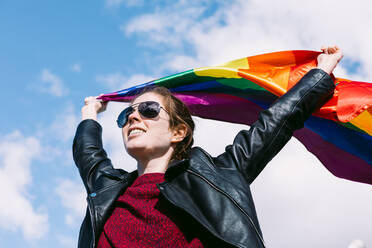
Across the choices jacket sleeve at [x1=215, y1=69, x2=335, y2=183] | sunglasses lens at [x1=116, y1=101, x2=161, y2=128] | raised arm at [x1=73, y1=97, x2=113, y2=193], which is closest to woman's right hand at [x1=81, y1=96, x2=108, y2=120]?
raised arm at [x1=73, y1=97, x2=113, y2=193]

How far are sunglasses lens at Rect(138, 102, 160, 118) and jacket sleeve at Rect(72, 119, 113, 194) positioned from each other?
2.02 ft

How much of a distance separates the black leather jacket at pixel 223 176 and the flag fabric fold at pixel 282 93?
Answer: 29.7 inches

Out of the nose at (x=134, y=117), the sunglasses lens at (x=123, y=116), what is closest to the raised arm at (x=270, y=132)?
the nose at (x=134, y=117)

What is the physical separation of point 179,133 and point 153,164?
42 cm

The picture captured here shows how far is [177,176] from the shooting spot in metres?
3.56

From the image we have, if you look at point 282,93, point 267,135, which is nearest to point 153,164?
point 267,135

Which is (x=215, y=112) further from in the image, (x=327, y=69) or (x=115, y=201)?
(x=115, y=201)

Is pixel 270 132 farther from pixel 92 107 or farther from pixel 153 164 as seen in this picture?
pixel 92 107

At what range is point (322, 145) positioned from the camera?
5.50 meters

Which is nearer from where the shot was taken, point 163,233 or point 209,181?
point 163,233

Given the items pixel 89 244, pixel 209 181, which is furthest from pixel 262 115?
pixel 89 244

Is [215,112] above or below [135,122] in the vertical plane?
above

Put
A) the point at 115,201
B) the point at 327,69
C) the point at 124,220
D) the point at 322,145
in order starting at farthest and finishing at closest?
the point at 322,145 → the point at 327,69 → the point at 115,201 → the point at 124,220

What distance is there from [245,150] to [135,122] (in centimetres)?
93
